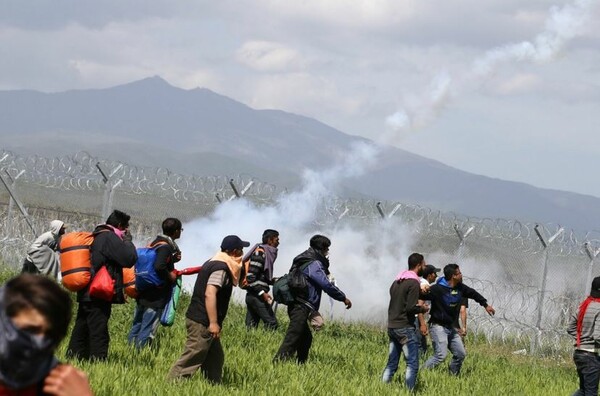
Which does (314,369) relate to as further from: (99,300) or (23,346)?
(23,346)

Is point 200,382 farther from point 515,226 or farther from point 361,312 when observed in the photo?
point 361,312

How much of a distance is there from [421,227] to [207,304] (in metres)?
10.2

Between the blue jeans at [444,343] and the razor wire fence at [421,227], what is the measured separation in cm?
438

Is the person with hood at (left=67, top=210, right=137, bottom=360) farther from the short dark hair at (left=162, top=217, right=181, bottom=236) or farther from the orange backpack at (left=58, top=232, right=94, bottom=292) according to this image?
the short dark hair at (left=162, top=217, right=181, bottom=236)

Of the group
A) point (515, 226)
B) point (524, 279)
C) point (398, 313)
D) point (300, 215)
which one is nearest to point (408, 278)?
point (398, 313)

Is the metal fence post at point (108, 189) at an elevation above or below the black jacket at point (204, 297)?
above

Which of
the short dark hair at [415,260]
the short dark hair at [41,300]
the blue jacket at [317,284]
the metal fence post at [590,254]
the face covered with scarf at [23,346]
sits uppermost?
the metal fence post at [590,254]

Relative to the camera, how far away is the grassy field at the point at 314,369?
930 centimetres

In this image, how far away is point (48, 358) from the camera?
357cm

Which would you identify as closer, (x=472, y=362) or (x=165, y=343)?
(x=165, y=343)

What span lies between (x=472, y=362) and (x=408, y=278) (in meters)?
4.04

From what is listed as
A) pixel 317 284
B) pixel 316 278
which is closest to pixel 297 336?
pixel 317 284

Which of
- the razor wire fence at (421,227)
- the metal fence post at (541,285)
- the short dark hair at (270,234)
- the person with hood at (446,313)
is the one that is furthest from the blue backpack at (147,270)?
the metal fence post at (541,285)

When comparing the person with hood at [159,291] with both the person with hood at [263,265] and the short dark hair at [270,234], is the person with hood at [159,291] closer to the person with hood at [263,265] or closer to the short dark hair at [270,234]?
the person with hood at [263,265]
